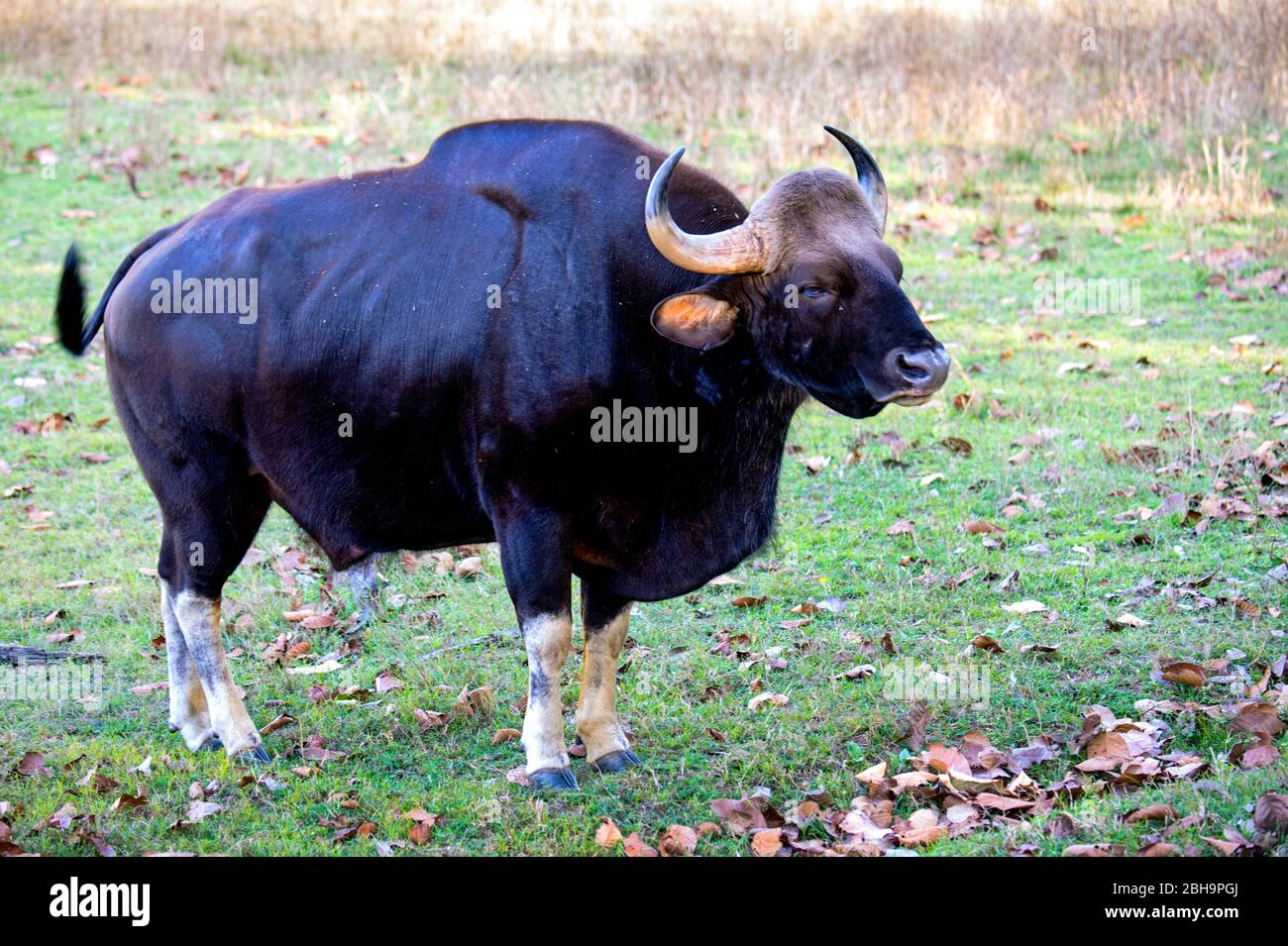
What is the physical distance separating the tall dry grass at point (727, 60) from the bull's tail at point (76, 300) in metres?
9.18

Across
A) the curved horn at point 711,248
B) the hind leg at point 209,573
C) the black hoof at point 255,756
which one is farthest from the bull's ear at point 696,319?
the black hoof at point 255,756

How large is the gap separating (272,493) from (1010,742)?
11.9 ft

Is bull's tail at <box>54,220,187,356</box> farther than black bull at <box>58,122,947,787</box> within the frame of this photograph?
Yes

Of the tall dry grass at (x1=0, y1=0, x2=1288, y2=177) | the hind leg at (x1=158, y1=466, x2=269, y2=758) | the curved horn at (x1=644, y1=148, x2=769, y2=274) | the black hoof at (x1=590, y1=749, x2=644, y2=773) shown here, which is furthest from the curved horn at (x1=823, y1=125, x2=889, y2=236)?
the tall dry grass at (x1=0, y1=0, x2=1288, y2=177)

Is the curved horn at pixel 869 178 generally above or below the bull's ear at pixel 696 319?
above

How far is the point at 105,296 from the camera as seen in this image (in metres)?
6.98

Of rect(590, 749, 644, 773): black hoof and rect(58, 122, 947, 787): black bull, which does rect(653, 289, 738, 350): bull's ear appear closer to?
rect(58, 122, 947, 787): black bull

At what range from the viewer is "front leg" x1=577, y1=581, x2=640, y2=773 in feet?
20.2

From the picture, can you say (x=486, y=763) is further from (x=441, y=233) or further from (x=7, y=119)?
(x=7, y=119)

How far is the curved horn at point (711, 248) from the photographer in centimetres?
538

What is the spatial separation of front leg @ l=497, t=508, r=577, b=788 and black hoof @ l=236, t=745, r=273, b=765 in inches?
50.6

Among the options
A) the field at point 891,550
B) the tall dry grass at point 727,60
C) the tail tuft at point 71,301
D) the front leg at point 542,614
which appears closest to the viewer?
the field at point 891,550

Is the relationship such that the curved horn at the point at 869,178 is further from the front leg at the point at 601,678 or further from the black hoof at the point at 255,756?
the black hoof at the point at 255,756

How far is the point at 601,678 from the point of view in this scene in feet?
20.4
